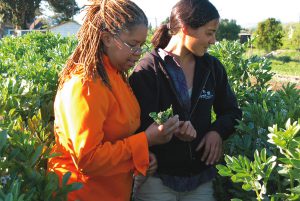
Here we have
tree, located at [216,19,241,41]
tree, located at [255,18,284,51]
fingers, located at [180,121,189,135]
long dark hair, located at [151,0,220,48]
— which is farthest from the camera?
tree, located at [216,19,241,41]

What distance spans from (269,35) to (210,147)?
25.7 meters

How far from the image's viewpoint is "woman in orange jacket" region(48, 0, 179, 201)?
1.84 meters

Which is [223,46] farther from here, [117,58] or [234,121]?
[117,58]

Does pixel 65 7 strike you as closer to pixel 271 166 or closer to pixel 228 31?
pixel 228 31

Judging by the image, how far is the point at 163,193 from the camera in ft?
7.70

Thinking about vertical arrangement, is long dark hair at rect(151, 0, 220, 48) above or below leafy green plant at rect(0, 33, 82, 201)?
above

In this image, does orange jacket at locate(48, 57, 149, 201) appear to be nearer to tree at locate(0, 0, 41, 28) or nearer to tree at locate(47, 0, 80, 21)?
tree at locate(0, 0, 41, 28)

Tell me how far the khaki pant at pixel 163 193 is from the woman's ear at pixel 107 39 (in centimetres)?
78

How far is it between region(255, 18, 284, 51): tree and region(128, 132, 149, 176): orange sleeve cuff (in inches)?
1008

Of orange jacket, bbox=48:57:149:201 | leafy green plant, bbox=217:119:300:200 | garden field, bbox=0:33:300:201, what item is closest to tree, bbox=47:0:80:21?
garden field, bbox=0:33:300:201

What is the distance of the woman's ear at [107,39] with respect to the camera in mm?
2002

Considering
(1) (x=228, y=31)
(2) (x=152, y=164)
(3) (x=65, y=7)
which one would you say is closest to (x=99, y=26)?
(2) (x=152, y=164)

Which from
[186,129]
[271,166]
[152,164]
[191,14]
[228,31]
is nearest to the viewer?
[271,166]

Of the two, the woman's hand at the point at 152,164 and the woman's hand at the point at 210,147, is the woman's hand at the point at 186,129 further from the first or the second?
the woman's hand at the point at 210,147
